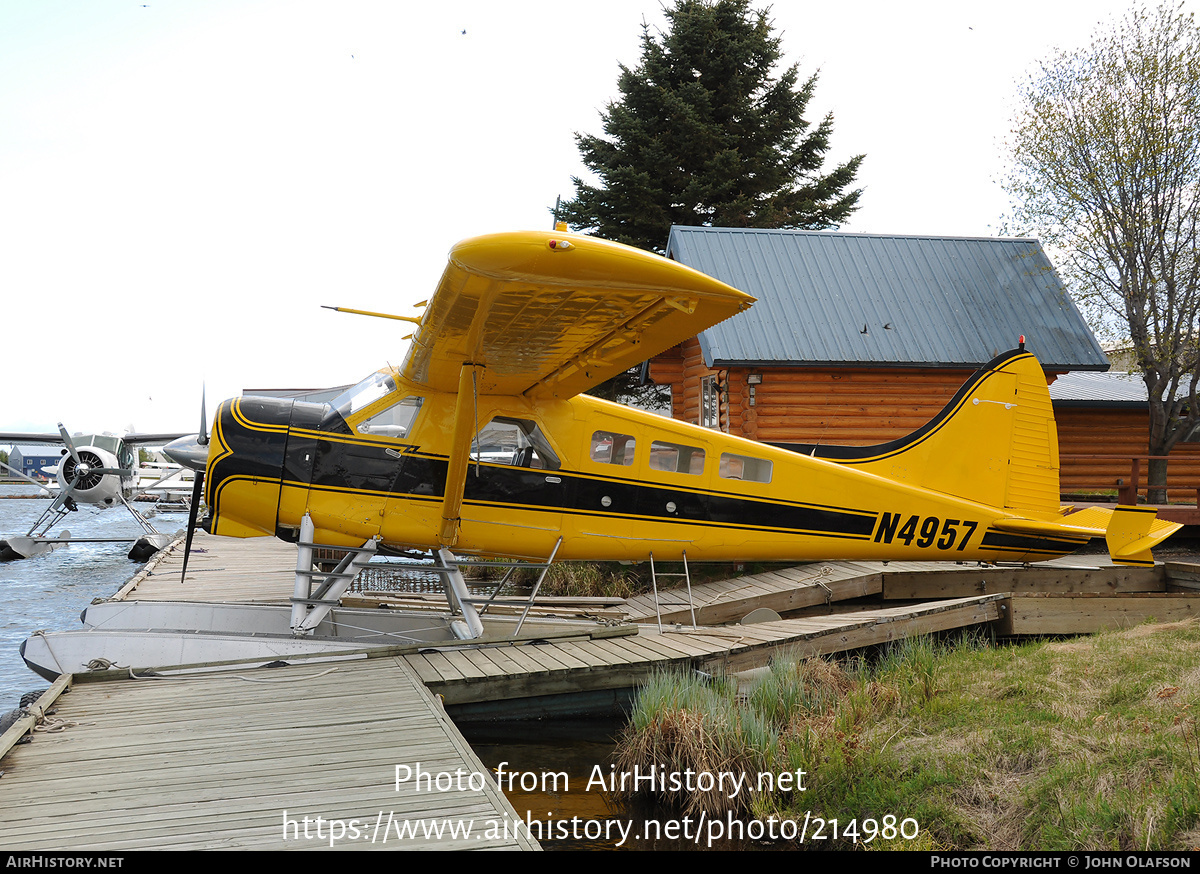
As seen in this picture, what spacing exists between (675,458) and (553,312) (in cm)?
225

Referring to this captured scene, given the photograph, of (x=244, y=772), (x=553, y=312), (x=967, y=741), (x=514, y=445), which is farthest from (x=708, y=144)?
(x=244, y=772)

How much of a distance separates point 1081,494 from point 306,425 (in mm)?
13152

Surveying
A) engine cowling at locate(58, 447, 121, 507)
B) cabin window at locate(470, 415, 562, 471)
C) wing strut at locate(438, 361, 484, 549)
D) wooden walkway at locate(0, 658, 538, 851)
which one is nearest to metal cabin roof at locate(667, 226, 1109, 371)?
cabin window at locate(470, 415, 562, 471)

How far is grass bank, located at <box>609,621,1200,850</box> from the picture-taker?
3479mm

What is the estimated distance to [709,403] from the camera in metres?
13.8

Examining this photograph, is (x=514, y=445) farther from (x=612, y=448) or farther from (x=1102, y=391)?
(x=1102, y=391)

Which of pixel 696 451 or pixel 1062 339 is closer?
pixel 696 451

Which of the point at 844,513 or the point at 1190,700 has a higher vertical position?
the point at 844,513

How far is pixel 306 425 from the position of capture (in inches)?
255

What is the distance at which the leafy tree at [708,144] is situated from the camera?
2234 cm

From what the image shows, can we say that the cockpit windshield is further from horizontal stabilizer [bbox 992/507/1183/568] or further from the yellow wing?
horizontal stabilizer [bbox 992/507/1183/568]
